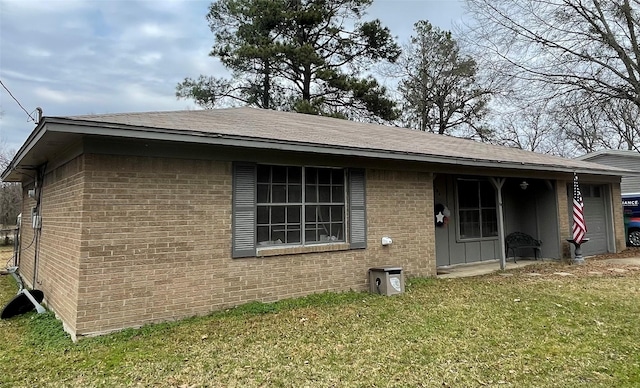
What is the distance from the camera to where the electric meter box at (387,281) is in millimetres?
6797

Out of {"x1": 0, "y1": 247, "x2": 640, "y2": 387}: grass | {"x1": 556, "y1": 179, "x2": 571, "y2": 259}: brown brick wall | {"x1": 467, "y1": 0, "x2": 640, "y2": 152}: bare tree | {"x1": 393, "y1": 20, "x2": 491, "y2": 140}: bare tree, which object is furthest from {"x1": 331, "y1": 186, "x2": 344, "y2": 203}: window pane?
{"x1": 393, "y1": 20, "x2": 491, "y2": 140}: bare tree

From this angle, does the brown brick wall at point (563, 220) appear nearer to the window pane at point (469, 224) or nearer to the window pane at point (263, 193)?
the window pane at point (469, 224)

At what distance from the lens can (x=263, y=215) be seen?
6242 millimetres

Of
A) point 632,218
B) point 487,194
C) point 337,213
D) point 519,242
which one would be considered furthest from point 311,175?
point 632,218

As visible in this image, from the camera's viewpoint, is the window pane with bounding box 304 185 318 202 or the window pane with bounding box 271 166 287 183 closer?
the window pane with bounding box 271 166 287 183

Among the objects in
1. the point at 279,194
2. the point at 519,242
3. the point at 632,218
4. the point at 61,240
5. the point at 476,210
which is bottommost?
the point at 519,242

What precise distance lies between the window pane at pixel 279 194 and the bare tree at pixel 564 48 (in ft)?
36.3

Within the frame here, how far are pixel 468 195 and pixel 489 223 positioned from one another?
3.70 ft

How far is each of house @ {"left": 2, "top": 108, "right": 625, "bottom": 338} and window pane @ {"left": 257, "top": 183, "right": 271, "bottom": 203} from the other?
22mm

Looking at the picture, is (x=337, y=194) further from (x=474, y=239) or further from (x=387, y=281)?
(x=474, y=239)

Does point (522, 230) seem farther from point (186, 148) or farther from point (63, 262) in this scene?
point (63, 262)

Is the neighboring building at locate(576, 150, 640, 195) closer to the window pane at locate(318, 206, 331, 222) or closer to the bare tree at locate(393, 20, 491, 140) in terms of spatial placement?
the bare tree at locate(393, 20, 491, 140)

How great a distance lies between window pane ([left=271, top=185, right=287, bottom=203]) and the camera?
6348mm

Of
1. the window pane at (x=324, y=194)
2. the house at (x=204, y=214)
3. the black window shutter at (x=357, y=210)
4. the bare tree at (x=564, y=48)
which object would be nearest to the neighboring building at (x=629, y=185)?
the bare tree at (x=564, y=48)
